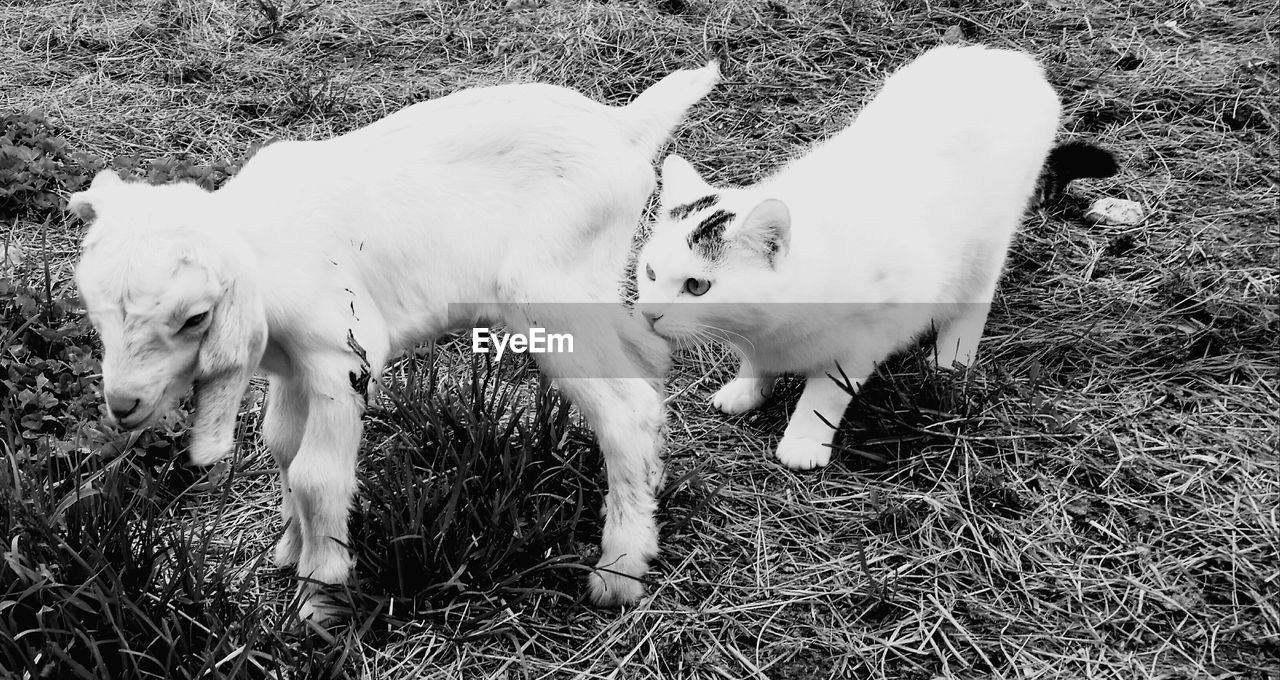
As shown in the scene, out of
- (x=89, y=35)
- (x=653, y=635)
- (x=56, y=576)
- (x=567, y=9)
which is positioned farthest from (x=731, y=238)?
(x=89, y=35)

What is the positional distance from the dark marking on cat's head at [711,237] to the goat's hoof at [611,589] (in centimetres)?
97

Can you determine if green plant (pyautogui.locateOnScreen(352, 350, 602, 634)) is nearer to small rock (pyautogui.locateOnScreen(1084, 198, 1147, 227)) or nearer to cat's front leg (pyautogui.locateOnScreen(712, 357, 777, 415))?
cat's front leg (pyautogui.locateOnScreen(712, 357, 777, 415))

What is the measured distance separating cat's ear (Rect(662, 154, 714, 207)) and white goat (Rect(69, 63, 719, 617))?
56 centimetres

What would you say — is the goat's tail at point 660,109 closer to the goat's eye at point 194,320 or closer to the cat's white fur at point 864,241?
the cat's white fur at point 864,241

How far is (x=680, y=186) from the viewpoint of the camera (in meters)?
3.45

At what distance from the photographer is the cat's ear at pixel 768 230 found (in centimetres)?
288

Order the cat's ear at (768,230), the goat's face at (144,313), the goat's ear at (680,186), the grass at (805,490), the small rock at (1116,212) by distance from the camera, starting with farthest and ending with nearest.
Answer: the small rock at (1116,212), the goat's ear at (680,186), the cat's ear at (768,230), the grass at (805,490), the goat's face at (144,313)

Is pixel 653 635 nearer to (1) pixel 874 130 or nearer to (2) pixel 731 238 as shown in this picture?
(2) pixel 731 238

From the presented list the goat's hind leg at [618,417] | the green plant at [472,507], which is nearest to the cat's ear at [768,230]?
the goat's hind leg at [618,417]

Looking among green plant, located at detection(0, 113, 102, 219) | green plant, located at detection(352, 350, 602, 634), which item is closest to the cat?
green plant, located at detection(352, 350, 602, 634)

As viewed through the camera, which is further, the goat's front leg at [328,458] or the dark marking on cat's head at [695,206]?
the dark marking on cat's head at [695,206]

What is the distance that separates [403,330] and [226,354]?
520mm

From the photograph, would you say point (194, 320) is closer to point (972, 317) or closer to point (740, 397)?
point (740, 397)

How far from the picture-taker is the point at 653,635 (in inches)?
107
